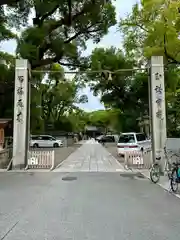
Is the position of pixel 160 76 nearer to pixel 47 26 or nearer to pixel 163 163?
pixel 163 163

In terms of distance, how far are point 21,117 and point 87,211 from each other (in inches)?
410

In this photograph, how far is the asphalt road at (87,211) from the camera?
551cm

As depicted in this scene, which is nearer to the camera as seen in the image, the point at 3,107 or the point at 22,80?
the point at 22,80

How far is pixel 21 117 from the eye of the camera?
55.5 ft

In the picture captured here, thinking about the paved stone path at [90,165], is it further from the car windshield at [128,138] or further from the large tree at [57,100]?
the large tree at [57,100]

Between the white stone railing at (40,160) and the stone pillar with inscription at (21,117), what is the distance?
1.95 feet

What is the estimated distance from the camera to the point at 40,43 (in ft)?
77.7

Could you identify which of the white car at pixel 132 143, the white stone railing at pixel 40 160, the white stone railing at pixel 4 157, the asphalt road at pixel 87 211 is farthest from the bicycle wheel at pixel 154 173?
the white car at pixel 132 143

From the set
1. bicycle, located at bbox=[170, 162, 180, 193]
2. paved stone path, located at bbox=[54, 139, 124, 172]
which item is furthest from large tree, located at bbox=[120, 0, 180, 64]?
bicycle, located at bbox=[170, 162, 180, 193]

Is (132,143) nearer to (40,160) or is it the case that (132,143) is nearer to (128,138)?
(128,138)

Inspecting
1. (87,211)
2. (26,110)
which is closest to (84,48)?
(26,110)

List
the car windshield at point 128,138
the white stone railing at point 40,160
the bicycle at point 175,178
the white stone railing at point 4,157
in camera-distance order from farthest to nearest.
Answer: the car windshield at point 128,138 → the white stone railing at point 4,157 → the white stone railing at point 40,160 → the bicycle at point 175,178

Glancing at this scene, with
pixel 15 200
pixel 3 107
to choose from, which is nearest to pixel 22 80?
pixel 15 200

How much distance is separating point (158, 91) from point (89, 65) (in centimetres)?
1095
